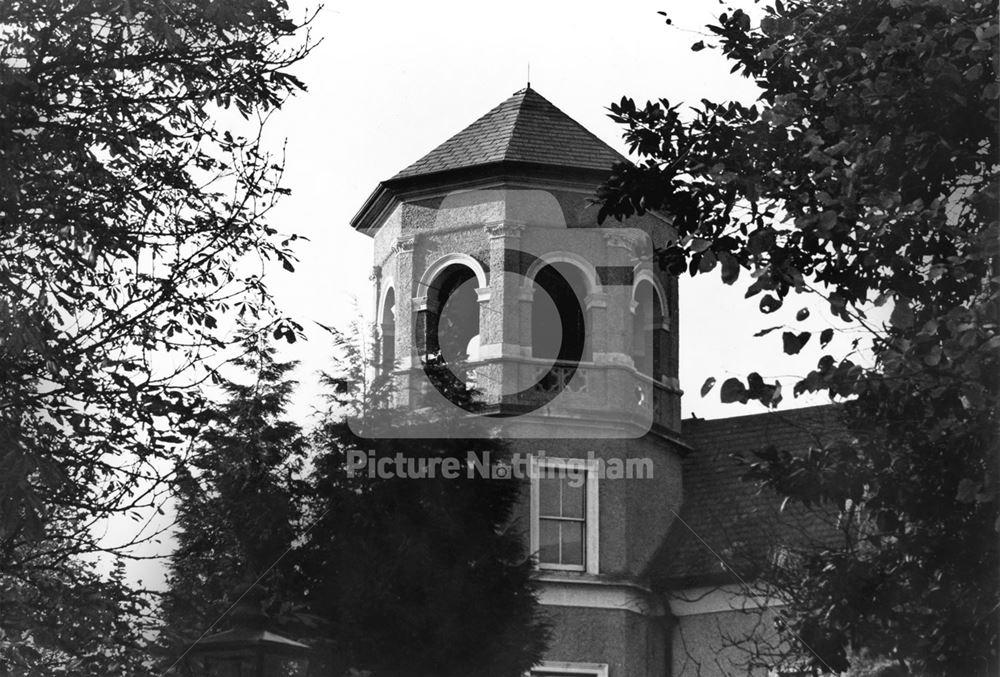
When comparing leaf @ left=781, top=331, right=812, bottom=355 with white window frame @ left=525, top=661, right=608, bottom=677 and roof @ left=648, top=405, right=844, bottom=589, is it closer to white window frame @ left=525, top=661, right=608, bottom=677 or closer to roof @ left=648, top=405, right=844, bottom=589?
roof @ left=648, top=405, right=844, bottom=589

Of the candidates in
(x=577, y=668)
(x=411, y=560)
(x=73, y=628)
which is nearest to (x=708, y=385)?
(x=73, y=628)

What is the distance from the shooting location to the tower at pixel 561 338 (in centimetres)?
2156

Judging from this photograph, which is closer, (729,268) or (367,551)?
(729,268)

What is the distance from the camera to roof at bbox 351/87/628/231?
22.3 m

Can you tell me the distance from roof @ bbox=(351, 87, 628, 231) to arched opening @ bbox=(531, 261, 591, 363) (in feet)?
5.02

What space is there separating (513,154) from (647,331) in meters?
3.64

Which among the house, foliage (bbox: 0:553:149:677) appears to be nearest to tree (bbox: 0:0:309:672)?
foliage (bbox: 0:553:149:677)

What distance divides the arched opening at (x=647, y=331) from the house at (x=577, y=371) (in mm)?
29

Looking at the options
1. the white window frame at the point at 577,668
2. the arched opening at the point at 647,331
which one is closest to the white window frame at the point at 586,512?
the white window frame at the point at 577,668

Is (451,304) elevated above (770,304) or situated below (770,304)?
above

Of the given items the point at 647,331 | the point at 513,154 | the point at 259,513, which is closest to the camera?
the point at 259,513

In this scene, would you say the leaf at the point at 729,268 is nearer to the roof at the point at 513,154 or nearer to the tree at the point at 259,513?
the tree at the point at 259,513

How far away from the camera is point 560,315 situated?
2312 cm

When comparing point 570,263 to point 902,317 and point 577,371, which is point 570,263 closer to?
point 577,371
